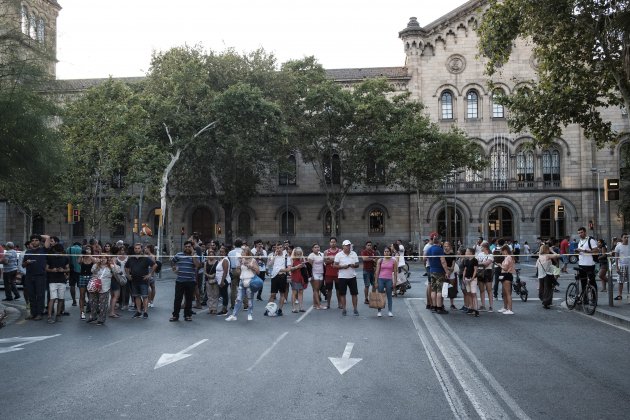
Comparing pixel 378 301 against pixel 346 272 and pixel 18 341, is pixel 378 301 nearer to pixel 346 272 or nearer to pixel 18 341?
pixel 346 272

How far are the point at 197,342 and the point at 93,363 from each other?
2.16 m

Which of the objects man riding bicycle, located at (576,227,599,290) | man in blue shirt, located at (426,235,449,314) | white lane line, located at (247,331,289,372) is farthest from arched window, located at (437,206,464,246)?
white lane line, located at (247,331,289,372)

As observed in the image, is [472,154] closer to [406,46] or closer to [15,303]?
[406,46]

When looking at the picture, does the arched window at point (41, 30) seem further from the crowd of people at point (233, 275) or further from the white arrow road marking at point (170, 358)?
the white arrow road marking at point (170, 358)

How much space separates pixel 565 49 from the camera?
17.5m

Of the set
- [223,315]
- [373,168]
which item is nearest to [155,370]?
[223,315]

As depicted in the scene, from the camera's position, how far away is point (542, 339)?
11.0m

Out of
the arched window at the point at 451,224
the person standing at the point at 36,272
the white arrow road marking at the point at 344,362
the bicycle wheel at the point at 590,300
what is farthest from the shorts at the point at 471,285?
the arched window at the point at 451,224

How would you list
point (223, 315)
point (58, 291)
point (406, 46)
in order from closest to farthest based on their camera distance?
point (58, 291) < point (223, 315) < point (406, 46)

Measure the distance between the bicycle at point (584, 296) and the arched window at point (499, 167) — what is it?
3236cm

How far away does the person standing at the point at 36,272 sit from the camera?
1430 cm

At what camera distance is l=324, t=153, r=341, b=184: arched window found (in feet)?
154

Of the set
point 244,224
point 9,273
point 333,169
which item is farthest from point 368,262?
point 244,224

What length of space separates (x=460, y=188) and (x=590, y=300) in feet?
107
